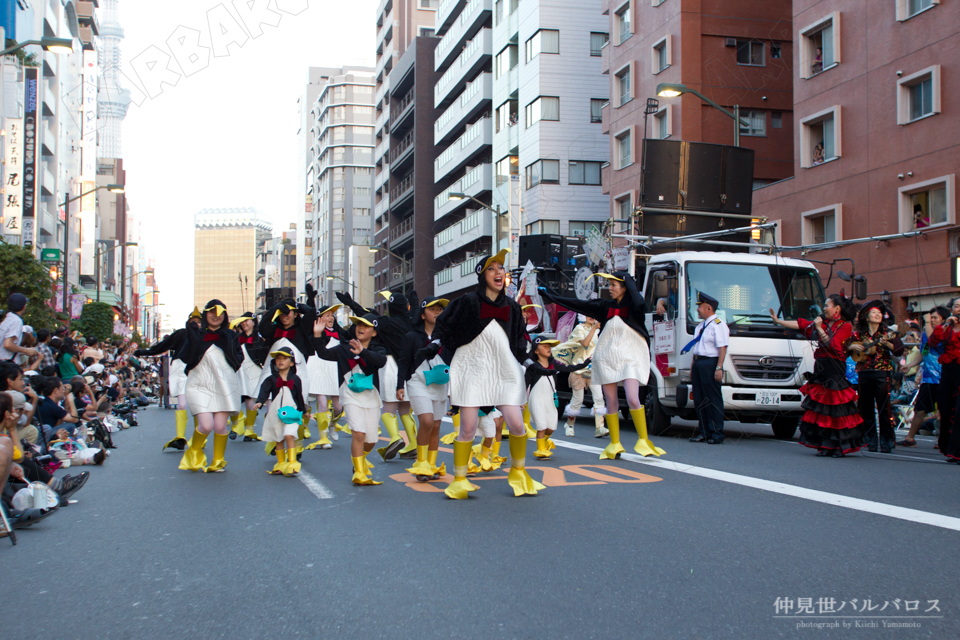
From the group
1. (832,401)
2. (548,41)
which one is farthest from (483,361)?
(548,41)

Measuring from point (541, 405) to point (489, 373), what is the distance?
249 centimetres

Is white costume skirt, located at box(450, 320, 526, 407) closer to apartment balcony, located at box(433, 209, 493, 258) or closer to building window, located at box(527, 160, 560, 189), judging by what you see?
building window, located at box(527, 160, 560, 189)

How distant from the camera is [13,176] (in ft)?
121

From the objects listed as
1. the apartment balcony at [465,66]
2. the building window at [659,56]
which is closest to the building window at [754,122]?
the building window at [659,56]

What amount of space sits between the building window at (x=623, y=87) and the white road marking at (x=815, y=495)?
2871 cm

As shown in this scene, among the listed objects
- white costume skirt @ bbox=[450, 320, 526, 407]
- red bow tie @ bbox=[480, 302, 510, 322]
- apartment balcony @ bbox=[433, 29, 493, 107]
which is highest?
apartment balcony @ bbox=[433, 29, 493, 107]

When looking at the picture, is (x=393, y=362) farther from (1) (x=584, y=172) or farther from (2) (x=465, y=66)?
(2) (x=465, y=66)

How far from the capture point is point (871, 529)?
18.7 ft

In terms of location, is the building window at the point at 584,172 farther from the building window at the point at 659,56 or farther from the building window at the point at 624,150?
the building window at the point at 659,56

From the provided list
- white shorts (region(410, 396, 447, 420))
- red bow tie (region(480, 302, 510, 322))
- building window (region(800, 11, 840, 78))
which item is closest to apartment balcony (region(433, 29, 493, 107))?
building window (region(800, 11, 840, 78))

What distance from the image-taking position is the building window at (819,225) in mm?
26281

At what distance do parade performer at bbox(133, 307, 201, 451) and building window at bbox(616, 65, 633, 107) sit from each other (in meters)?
27.2

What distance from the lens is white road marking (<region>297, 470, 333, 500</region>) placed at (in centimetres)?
765

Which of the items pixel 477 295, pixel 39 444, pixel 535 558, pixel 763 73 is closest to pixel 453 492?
pixel 477 295
